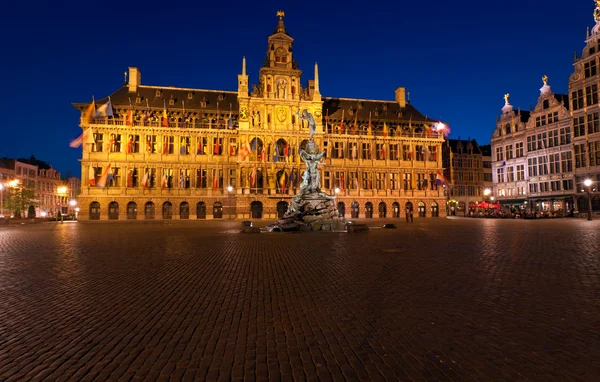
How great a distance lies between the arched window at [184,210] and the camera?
53.4 m

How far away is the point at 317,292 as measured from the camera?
718 cm

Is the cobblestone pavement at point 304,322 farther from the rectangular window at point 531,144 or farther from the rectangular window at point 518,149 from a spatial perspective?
the rectangular window at point 518,149

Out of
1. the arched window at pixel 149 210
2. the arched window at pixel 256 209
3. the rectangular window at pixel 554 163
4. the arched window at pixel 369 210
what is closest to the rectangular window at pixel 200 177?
the arched window at pixel 149 210

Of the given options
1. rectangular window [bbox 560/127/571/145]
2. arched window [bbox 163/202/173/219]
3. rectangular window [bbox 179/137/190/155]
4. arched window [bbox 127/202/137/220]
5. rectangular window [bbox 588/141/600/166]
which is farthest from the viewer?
rectangular window [bbox 179/137/190/155]

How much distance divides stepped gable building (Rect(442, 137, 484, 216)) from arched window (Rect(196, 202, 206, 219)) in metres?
46.9

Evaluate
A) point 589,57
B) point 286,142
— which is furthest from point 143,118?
point 589,57

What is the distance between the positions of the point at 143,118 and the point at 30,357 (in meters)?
52.2

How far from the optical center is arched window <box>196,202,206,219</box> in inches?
2127

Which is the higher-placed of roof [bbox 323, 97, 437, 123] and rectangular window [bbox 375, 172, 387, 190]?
roof [bbox 323, 97, 437, 123]

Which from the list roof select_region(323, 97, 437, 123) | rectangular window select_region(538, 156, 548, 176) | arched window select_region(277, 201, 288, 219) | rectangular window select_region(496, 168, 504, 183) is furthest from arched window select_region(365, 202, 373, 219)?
rectangular window select_region(538, 156, 548, 176)

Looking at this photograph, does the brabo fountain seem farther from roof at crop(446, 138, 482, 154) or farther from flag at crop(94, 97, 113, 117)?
roof at crop(446, 138, 482, 154)

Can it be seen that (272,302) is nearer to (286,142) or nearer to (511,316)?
(511,316)

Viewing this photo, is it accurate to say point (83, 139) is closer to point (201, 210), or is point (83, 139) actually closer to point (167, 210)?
point (167, 210)

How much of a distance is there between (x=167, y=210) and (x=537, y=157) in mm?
53508
